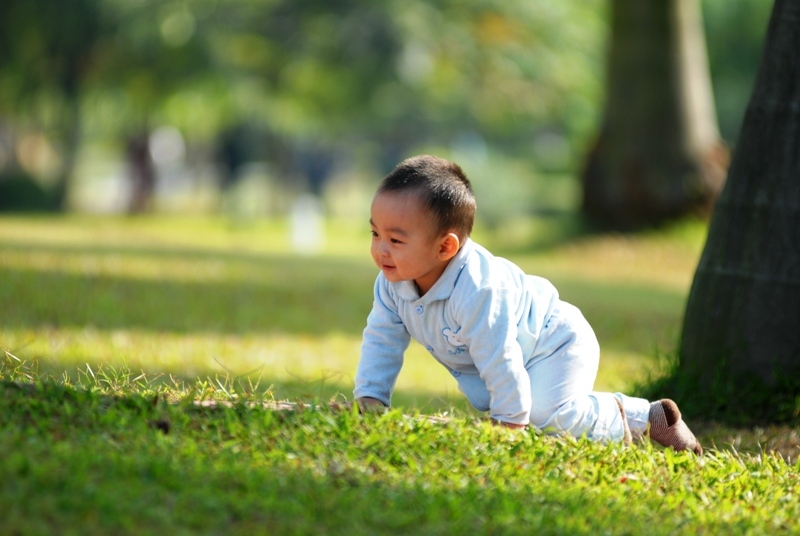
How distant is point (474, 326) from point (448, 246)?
340 millimetres

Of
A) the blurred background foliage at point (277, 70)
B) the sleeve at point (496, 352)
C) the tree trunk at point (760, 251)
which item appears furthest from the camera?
the blurred background foliage at point (277, 70)

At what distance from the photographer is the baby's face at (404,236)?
4020mm

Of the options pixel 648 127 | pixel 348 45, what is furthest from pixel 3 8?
pixel 648 127

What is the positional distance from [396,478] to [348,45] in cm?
2567

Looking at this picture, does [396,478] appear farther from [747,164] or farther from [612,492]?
[747,164]

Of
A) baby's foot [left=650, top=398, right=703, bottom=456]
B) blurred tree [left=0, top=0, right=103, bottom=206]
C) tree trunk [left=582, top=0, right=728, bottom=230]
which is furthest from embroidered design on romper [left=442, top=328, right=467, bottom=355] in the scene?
blurred tree [left=0, top=0, right=103, bottom=206]

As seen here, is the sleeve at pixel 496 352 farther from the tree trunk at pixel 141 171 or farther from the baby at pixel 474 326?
the tree trunk at pixel 141 171

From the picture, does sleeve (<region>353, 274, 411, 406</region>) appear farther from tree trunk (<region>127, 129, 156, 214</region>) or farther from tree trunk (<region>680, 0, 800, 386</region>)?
tree trunk (<region>127, 129, 156, 214</region>)

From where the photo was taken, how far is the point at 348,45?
28109 millimetres

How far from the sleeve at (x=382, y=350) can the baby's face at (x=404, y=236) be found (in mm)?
328

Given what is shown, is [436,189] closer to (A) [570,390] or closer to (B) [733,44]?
(A) [570,390]

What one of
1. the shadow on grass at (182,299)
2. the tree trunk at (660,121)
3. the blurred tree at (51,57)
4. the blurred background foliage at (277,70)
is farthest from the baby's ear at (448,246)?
the blurred tree at (51,57)

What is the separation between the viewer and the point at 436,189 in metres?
4.04

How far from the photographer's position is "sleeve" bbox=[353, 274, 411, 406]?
427 cm
